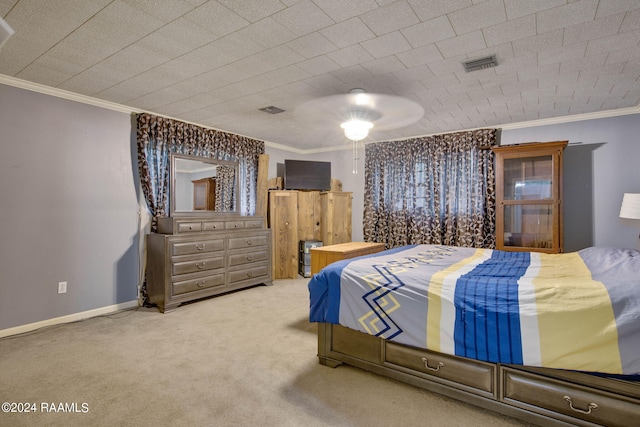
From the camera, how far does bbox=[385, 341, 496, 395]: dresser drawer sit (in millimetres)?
1705

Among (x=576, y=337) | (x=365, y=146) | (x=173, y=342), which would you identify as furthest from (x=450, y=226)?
(x=173, y=342)

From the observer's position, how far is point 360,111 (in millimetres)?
3729

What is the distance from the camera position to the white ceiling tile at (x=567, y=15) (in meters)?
1.85

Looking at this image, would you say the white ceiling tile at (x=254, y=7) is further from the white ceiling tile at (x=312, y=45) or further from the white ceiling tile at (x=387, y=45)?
the white ceiling tile at (x=387, y=45)

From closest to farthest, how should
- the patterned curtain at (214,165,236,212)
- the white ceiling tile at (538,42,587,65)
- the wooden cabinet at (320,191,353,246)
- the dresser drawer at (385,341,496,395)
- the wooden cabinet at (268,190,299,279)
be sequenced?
the dresser drawer at (385,341,496,395) → the white ceiling tile at (538,42,587,65) → the patterned curtain at (214,165,236,212) → the wooden cabinet at (268,190,299,279) → the wooden cabinet at (320,191,353,246)

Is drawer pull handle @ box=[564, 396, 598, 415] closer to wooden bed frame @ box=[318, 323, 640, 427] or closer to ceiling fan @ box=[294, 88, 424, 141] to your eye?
wooden bed frame @ box=[318, 323, 640, 427]

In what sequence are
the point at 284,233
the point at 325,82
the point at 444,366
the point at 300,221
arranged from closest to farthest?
the point at 444,366, the point at 325,82, the point at 284,233, the point at 300,221

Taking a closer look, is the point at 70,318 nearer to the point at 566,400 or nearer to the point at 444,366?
the point at 444,366

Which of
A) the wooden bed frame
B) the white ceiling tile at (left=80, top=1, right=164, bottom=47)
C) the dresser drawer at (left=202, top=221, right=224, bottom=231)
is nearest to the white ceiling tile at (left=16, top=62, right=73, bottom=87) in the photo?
the white ceiling tile at (left=80, top=1, right=164, bottom=47)

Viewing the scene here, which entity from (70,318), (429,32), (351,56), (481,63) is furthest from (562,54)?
(70,318)

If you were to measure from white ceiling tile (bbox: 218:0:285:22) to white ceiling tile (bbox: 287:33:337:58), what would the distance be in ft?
1.12

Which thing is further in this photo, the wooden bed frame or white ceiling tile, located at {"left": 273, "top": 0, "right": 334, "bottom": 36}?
white ceiling tile, located at {"left": 273, "top": 0, "right": 334, "bottom": 36}

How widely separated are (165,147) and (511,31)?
12.5ft

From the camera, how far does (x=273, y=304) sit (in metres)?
3.81
